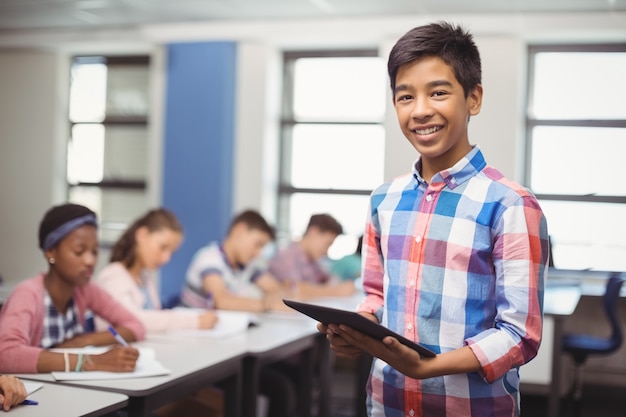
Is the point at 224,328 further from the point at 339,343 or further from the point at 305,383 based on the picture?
the point at 339,343

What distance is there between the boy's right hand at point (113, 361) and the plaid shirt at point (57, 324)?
1.06 feet

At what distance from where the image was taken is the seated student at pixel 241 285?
3.67 meters

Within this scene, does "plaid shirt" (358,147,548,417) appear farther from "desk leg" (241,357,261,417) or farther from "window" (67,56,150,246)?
"window" (67,56,150,246)

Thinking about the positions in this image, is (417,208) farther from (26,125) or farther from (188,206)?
(26,125)

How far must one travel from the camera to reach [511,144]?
192 cm

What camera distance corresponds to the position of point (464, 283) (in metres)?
1.41

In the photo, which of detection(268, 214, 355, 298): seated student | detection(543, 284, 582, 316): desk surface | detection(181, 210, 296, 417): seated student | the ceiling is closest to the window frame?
detection(543, 284, 582, 316): desk surface

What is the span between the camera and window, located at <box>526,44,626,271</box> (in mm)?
2217

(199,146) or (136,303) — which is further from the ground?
(199,146)

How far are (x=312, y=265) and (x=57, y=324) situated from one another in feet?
8.19

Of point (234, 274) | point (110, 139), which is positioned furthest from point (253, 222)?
point (110, 139)

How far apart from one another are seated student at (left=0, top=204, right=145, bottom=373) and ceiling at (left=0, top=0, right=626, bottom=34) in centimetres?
304

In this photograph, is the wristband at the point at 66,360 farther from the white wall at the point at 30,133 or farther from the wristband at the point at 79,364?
the white wall at the point at 30,133

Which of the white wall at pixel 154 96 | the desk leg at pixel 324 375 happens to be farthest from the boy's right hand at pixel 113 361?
the white wall at pixel 154 96
